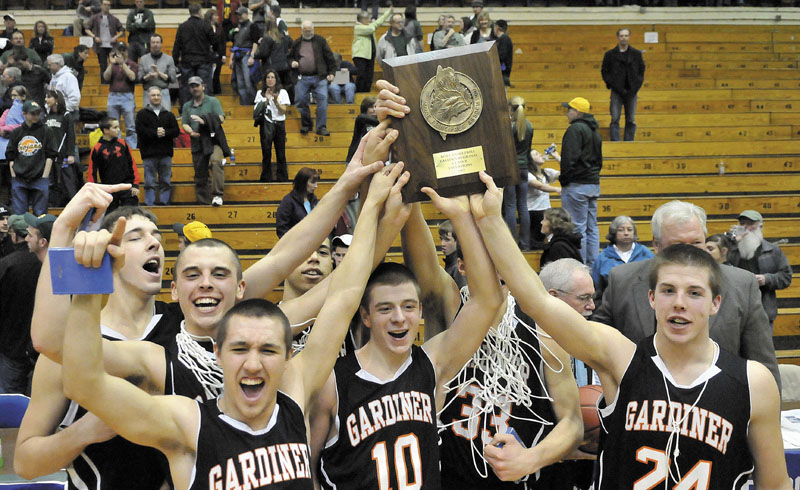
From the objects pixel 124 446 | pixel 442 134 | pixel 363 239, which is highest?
pixel 442 134

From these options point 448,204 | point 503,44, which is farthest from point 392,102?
point 503,44

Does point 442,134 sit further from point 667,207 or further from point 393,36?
point 393,36

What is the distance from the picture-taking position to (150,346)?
9.65 feet

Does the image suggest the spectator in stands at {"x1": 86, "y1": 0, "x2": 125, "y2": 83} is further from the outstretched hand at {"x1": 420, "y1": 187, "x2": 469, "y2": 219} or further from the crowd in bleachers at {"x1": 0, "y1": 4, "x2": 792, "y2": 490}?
the outstretched hand at {"x1": 420, "y1": 187, "x2": 469, "y2": 219}

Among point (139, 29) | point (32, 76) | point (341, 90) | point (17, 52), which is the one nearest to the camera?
point (32, 76)

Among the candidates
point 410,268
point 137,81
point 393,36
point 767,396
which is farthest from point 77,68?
point 767,396

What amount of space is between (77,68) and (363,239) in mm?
11899

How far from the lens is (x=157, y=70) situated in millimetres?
12672

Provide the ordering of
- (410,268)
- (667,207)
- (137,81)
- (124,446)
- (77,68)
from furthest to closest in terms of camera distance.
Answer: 1. (77,68)
2. (137,81)
3. (667,207)
4. (410,268)
5. (124,446)

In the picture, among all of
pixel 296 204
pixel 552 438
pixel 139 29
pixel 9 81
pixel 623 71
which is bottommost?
pixel 296 204

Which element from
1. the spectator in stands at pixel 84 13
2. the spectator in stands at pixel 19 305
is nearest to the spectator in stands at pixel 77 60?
the spectator in stands at pixel 84 13

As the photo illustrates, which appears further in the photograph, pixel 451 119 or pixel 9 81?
pixel 9 81

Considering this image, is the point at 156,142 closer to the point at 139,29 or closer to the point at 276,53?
the point at 276,53

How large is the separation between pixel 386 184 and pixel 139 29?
12160 millimetres
